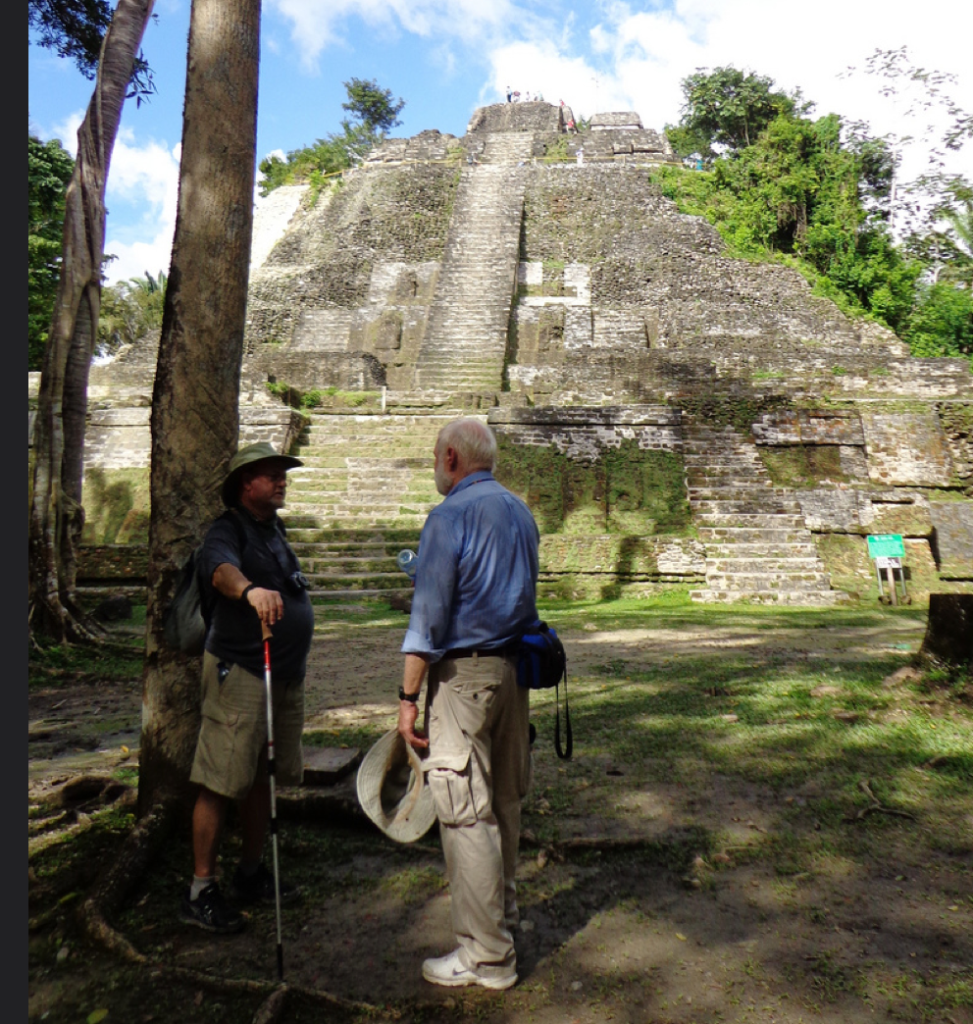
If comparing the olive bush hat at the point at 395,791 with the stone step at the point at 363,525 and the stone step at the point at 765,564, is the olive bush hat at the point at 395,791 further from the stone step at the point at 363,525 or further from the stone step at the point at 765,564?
the stone step at the point at 363,525

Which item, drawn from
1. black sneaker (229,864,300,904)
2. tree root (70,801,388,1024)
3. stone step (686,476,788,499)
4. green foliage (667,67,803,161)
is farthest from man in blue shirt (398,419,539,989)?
green foliage (667,67,803,161)

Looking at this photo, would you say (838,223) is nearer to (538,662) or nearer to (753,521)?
(753,521)

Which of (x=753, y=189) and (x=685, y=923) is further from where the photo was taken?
(x=753, y=189)

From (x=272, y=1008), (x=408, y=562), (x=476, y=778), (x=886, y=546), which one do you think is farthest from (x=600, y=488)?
(x=272, y=1008)

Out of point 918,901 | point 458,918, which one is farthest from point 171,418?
point 918,901

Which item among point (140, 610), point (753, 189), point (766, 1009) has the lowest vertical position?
point (140, 610)

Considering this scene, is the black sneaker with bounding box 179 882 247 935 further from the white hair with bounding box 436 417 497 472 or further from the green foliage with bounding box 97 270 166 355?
the green foliage with bounding box 97 270 166 355

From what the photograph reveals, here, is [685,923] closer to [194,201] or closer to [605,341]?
[194,201]

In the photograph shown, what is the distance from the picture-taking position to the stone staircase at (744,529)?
31.3 feet

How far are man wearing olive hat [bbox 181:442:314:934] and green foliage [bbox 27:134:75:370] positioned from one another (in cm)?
1544

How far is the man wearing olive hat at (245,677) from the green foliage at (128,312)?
41412 mm

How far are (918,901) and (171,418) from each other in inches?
118

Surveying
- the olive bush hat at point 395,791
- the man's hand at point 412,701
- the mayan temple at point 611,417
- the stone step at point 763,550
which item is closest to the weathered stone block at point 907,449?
the mayan temple at point 611,417

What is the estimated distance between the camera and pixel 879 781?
10.9 feet
